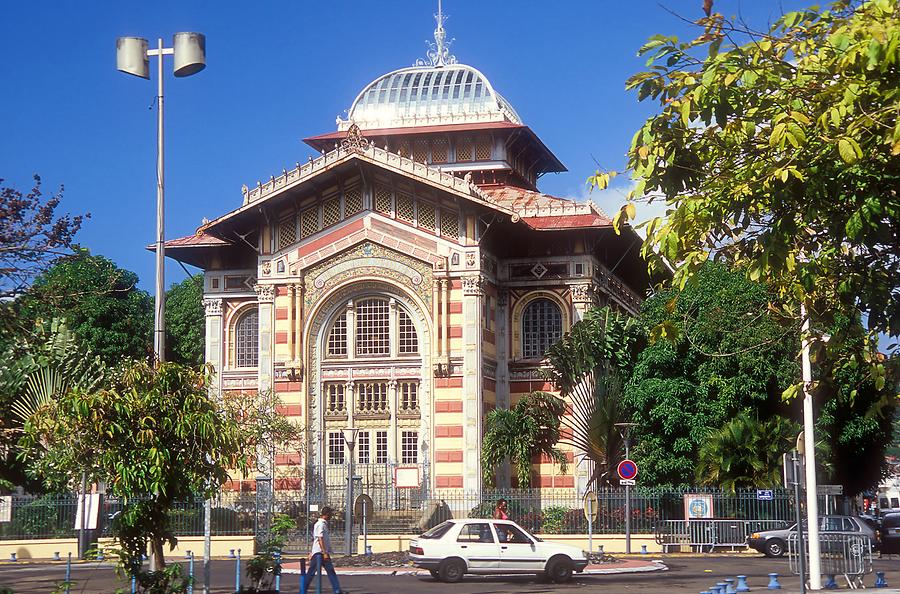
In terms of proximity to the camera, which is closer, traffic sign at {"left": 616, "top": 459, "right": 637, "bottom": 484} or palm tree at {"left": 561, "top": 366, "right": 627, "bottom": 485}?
traffic sign at {"left": 616, "top": 459, "right": 637, "bottom": 484}

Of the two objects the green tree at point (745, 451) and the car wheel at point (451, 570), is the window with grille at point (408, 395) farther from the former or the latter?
the car wheel at point (451, 570)

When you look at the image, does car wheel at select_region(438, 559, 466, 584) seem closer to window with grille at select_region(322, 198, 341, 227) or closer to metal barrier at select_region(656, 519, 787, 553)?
metal barrier at select_region(656, 519, 787, 553)

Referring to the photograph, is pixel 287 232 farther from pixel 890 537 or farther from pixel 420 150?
→ pixel 890 537

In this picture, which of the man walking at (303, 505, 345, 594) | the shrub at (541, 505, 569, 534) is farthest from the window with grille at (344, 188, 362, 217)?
the man walking at (303, 505, 345, 594)

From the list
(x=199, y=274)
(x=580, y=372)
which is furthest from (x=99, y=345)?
(x=580, y=372)

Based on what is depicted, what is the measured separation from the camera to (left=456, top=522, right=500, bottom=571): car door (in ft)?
92.9

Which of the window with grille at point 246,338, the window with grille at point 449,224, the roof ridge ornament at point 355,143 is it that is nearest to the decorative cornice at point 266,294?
the window with grille at point 246,338

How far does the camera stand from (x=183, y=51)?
2102cm

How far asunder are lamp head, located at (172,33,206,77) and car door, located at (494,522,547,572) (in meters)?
12.7

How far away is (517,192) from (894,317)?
41058 mm

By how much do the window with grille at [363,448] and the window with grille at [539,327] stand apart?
6.93 m

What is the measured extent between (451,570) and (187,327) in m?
42.2

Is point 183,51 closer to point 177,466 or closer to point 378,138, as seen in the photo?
point 177,466

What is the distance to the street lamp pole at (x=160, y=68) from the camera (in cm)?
2103
